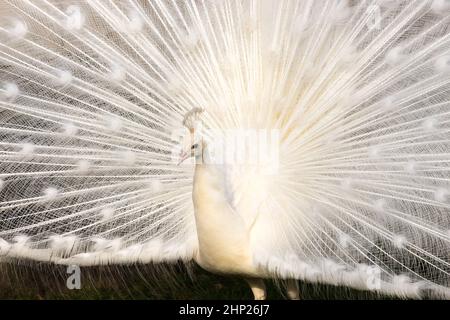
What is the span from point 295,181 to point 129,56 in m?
0.90

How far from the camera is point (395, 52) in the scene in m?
2.78

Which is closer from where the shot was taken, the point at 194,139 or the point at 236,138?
the point at 194,139

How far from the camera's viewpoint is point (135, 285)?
342 centimetres

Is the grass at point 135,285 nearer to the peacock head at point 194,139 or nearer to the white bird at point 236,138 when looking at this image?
the white bird at point 236,138

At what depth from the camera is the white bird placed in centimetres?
269

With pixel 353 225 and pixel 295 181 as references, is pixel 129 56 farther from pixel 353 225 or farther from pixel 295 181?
pixel 353 225

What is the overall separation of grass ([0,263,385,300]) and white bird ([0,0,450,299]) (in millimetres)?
74

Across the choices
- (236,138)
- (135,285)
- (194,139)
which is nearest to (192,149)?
(194,139)

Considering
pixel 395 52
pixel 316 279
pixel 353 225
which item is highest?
pixel 395 52

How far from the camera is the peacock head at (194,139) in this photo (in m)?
2.40

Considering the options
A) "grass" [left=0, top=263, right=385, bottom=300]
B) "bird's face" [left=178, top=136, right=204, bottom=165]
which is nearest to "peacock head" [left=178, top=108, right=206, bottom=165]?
"bird's face" [left=178, top=136, right=204, bottom=165]

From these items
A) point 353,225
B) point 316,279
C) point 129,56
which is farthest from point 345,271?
point 129,56

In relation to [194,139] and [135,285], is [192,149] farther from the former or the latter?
[135,285]

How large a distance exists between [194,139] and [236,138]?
405 millimetres
